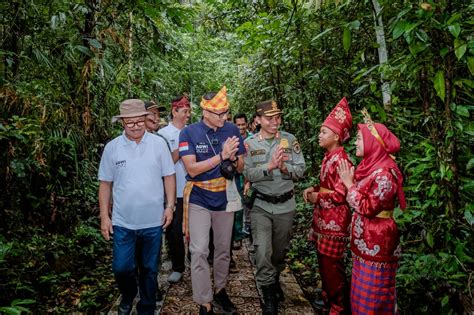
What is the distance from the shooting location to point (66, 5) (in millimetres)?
4848

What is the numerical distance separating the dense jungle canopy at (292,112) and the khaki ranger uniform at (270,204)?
830 mm

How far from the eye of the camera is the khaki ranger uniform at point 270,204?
148 inches

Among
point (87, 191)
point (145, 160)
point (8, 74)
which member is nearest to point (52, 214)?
point (87, 191)

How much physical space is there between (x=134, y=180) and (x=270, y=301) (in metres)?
1.84

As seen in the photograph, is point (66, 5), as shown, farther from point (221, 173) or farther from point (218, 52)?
point (218, 52)

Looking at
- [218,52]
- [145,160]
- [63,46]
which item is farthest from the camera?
[218,52]

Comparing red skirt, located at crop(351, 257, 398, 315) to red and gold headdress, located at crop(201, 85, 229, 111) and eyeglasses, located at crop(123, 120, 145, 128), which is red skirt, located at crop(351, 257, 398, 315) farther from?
eyeglasses, located at crop(123, 120, 145, 128)

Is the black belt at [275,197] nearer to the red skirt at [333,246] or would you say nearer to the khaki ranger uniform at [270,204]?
the khaki ranger uniform at [270,204]

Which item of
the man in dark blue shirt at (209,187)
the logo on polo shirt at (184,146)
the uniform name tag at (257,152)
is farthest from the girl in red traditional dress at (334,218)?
the logo on polo shirt at (184,146)

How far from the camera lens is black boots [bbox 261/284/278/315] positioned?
3.64 m

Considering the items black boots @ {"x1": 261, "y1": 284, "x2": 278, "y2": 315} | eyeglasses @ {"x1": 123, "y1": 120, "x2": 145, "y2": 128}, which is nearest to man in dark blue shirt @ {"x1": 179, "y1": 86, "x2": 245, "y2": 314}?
black boots @ {"x1": 261, "y1": 284, "x2": 278, "y2": 315}

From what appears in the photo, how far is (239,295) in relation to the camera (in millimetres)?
4293

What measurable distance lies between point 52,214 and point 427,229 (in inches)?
195

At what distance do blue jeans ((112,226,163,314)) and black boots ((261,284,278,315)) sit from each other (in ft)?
3.67
